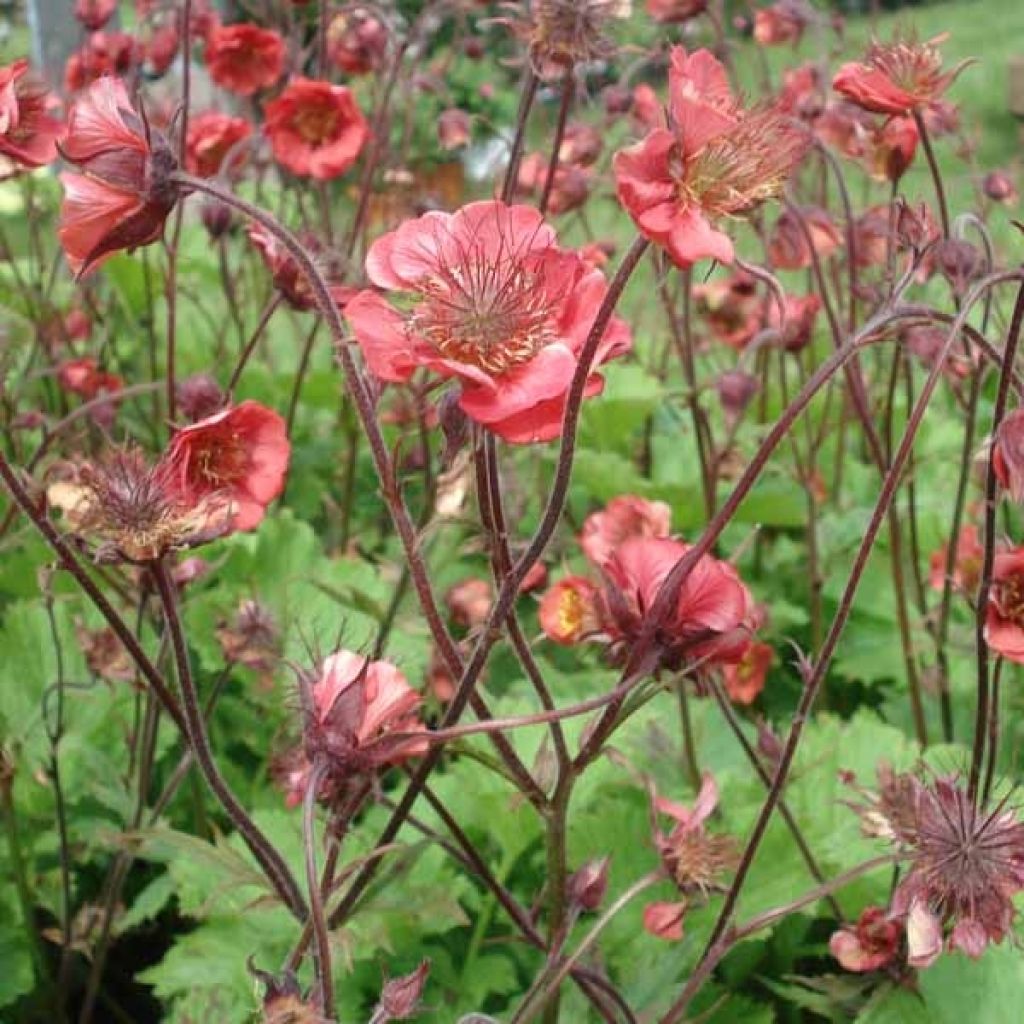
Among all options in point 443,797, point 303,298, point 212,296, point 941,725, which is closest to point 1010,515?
point 941,725

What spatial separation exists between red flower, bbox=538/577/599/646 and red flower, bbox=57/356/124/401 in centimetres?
94

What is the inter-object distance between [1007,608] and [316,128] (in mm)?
1363

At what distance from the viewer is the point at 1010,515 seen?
2322mm

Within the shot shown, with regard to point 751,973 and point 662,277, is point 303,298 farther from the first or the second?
point 751,973

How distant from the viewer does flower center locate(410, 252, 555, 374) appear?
3.08 ft

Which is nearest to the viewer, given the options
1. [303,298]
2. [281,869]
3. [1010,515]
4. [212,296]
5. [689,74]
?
[689,74]

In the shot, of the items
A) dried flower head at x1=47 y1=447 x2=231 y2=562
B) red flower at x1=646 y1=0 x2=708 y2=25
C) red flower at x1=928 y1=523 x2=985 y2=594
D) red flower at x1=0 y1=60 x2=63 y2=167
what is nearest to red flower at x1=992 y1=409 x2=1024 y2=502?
dried flower head at x1=47 y1=447 x2=231 y2=562

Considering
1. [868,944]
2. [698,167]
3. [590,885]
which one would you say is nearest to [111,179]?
[698,167]

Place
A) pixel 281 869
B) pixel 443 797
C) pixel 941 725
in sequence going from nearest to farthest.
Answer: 1. pixel 281 869
2. pixel 443 797
3. pixel 941 725

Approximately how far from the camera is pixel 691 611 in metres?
1.03

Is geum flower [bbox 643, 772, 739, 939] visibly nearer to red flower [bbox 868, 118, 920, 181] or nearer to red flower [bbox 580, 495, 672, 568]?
red flower [bbox 580, 495, 672, 568]

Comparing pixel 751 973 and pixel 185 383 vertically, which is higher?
pixel 185 383

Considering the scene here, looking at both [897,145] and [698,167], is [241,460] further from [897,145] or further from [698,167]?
[897,145]

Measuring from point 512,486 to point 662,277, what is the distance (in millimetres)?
1111
